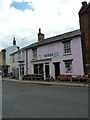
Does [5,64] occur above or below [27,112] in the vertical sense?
above

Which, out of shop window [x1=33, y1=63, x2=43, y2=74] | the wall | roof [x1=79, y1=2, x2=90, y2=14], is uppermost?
roof [x1=79, y1=2, x2=90, y2=14]

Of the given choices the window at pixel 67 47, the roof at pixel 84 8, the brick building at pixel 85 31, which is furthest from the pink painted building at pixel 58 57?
the roof at pixel 84 8

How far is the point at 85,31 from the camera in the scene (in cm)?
2327

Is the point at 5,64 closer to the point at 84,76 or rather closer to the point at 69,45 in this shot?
the point at 69,45

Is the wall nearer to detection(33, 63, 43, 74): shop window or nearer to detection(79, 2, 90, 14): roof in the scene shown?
detection(33, 63, 43, 74): shop window

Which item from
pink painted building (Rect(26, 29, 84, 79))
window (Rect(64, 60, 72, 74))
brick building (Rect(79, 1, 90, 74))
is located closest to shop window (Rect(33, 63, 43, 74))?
pink painted building (Rect(26, 29, 84, 79))

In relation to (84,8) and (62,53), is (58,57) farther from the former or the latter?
(84,8)

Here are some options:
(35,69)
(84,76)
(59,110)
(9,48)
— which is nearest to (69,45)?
(84,76)

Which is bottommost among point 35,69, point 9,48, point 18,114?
point 18,114

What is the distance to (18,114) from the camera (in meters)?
6.63

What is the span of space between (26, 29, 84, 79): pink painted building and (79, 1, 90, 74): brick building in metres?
0.52

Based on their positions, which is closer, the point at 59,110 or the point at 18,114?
the point at 18,114

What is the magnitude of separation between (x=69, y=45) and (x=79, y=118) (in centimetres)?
1861

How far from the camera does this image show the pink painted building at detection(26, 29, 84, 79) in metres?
22.8
